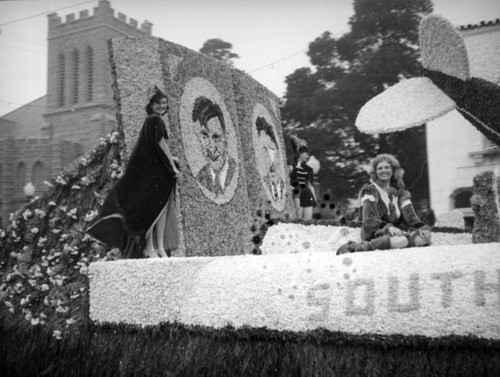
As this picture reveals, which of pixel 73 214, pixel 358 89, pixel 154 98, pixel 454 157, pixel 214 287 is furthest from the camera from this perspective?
pixel 358 89

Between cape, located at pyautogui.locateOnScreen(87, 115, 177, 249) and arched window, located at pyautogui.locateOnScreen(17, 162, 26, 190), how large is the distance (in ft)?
79.8

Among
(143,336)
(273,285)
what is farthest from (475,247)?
(143,336)

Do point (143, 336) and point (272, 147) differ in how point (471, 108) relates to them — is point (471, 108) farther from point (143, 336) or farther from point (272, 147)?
point (272, 147)

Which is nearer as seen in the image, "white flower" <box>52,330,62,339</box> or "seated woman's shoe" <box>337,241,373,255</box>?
"seated woman's shoe" <box>337,241,373,255</box>

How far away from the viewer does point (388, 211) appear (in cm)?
569

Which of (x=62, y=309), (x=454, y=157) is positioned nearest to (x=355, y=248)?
(x=62, y=309)

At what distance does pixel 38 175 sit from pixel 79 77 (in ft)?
42.1

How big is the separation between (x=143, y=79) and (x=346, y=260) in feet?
16.7

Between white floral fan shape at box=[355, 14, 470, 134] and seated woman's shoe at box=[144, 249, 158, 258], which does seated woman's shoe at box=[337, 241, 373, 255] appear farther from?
seated woman's shoe at box=[144, 249, 158, 258]

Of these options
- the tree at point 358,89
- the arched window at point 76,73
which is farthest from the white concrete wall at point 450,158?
the arched window at point 76,73

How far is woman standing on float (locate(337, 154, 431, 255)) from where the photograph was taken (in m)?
5.20

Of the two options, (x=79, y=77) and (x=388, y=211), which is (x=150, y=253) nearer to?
(x=388, y=211)

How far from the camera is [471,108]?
230 inches

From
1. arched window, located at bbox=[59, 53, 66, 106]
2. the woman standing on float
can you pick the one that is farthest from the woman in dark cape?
arched window, located at bbox=[59, 53, 66, 106]
